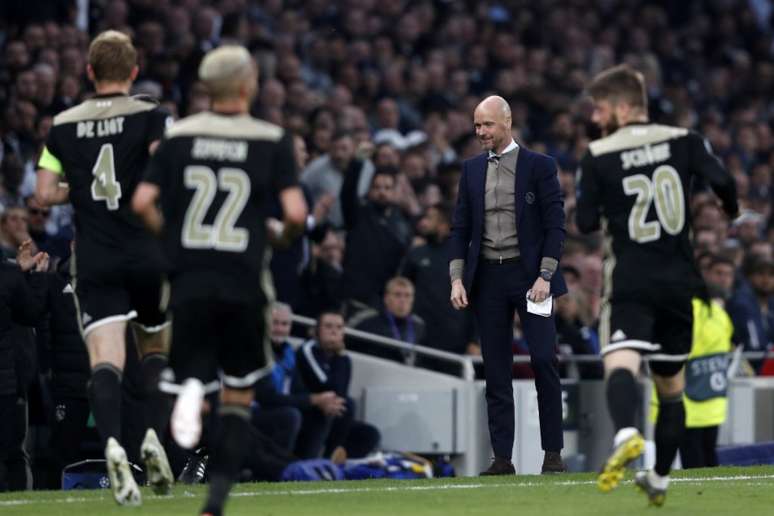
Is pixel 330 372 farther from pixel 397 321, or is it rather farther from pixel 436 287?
pixel 436 287

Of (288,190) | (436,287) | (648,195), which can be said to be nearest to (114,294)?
(288,190)

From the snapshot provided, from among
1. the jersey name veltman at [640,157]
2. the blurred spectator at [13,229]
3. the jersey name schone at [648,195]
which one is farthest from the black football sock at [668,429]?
the blurred spectator at [13,229]

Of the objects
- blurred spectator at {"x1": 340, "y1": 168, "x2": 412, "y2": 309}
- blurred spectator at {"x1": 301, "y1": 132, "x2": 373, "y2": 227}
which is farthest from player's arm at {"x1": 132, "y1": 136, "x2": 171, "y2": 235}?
blurred spectator at {"x1": 301, "y1": 132, "x2": 373, "y2": 227}

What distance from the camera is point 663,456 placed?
28.1 feet

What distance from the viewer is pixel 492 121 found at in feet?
35.2

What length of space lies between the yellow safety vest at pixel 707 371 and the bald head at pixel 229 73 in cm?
713

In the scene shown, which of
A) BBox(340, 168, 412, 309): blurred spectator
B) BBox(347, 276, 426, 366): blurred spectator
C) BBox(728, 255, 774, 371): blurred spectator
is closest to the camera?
BBox(347, 276, 426, 366): blurred spectator

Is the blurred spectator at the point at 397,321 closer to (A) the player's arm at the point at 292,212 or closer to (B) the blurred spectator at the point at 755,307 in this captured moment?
(B) the blurred spectator at the point at 755,307

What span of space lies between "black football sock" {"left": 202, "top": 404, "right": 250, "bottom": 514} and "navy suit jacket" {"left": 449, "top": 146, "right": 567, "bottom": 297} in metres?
3.50

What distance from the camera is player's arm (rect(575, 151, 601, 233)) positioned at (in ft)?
27.7

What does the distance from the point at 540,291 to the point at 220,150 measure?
3516 millimetres

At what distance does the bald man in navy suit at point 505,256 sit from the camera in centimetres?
1074

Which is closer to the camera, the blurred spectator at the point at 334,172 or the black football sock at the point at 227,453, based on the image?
the black football sock at the point at 227,453

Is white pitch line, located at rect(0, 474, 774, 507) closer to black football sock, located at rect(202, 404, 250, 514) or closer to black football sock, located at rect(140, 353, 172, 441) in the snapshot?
black football sock, located at rect(140, 353, 172, 441)
